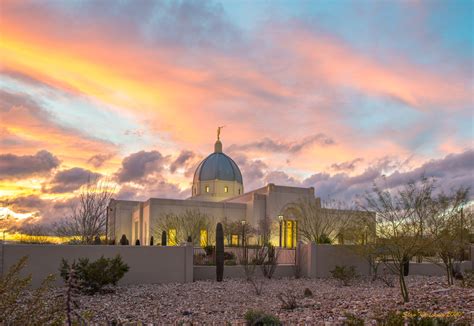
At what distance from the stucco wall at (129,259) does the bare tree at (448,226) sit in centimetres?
878

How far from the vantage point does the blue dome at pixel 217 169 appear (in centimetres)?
4531

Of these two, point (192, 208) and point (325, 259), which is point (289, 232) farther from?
point (325, 259)

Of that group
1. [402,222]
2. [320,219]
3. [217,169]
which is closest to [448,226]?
[402,222]

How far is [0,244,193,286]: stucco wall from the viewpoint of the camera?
16.0 m

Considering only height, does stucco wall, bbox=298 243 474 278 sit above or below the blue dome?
below

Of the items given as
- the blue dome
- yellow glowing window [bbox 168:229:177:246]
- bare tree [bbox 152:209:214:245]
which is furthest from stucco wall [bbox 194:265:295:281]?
the blue dome

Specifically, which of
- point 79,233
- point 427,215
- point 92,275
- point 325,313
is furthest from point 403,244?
point 79,233

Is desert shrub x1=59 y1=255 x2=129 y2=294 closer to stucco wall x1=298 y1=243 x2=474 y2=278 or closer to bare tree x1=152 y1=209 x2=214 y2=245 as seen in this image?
stucco wall x1=298 y1=243 x2=474 y2=278

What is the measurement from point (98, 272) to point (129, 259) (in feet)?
9.20

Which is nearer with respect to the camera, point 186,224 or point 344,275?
point 344,275

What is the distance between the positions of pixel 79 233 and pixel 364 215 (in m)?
18.6

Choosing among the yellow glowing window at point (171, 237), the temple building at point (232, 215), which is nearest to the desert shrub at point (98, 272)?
the temple building at point (232, 215)

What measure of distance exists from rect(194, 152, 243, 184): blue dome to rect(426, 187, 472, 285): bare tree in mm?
27891

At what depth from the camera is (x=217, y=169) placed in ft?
149
